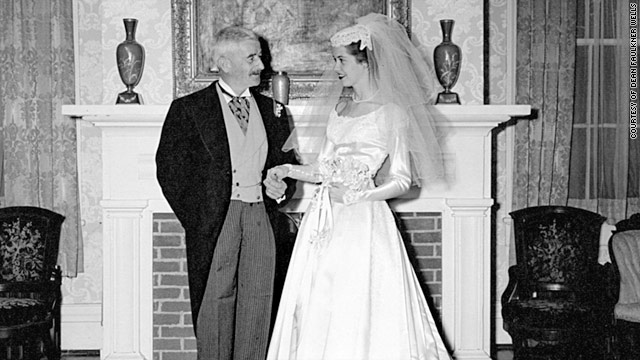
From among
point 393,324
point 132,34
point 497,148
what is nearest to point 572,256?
point 497,148

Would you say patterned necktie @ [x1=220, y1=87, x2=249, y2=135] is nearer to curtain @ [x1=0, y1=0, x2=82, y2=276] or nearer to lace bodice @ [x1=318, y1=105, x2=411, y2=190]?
lace bodice @ [x1=318, y1=105, x2=411, y2=190]

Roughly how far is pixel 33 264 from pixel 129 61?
1.46m

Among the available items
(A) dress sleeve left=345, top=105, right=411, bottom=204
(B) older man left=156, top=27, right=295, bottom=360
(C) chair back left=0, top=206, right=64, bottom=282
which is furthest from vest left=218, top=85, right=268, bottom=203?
(C) chair back left=0, top=206, right=64, bottom=282

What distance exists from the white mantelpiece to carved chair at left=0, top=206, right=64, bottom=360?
517mm

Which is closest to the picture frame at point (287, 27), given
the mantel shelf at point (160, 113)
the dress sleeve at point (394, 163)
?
the mantel shelf at point (160, 113)

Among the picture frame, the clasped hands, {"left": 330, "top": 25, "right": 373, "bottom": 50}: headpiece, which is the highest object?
the picture frame

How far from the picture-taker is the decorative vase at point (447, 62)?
4.63 m

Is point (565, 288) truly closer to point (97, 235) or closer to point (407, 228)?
point (407, 228)

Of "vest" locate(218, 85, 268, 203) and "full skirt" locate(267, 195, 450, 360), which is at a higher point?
"vest" locate(218, 85, 268, 203)

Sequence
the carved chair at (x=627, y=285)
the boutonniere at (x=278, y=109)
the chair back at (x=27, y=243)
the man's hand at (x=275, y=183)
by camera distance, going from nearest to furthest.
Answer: the man's hand at (x=275, y=183) → the boutonniere at (x=278, y=109) → the carved chair at (x=627, y=285) → the chair back at (x=27, y=243)

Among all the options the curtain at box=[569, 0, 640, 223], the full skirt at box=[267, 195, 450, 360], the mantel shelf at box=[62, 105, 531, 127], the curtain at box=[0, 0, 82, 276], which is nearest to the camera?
the full skirt at box=[267, 195, 450, 360]

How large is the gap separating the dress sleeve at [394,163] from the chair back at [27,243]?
7.56 feet

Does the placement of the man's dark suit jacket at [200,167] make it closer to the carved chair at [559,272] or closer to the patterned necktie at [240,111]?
the patterned necktie at [240,111]

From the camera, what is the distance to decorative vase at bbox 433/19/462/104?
15.2 feet
